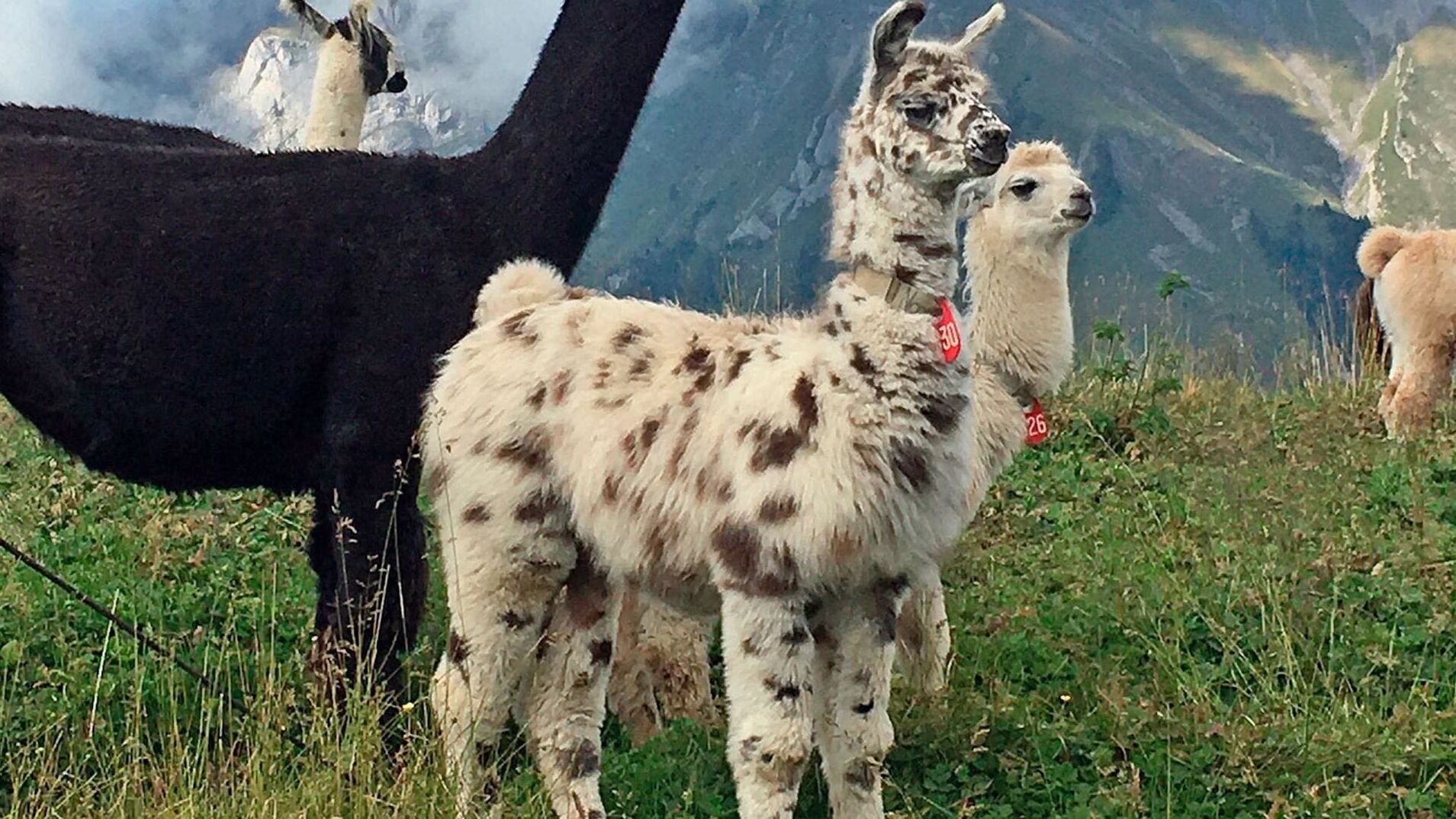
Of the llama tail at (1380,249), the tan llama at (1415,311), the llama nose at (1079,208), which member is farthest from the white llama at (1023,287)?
the llama tail at (1380,249)

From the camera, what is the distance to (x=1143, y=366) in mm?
8859

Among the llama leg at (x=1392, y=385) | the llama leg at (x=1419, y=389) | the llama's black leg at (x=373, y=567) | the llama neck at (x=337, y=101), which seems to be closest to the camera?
the llama's black leg at (x=373, y=567)

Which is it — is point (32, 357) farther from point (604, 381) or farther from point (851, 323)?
point (851, 323)

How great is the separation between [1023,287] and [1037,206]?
28 centimetres

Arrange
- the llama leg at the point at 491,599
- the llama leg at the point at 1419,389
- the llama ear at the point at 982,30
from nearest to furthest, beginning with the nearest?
1. the llama leg at the point at 491,599
2. the llama ear at the point at 982,30
3. the llama leg at the point at 1419,389

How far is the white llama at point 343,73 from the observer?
7.34 metres

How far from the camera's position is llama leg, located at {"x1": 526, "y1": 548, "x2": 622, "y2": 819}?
399 centimetres

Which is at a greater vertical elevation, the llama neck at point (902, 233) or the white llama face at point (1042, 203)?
the llama neck at point (902, 233)

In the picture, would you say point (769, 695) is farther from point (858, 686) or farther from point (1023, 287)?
point (1023, 287)

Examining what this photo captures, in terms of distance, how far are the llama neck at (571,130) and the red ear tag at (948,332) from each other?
149cm

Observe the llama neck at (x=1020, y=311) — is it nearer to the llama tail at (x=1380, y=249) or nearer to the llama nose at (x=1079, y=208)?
the llama nose at (x=1079, y=208)

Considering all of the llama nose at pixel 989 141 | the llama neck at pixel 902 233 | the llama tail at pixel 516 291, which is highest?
the llama tail at pixel 516 291

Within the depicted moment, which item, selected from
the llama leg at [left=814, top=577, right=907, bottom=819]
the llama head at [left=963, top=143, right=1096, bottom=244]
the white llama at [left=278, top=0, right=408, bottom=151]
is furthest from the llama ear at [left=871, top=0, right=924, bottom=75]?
the white llama at [left=278, top=0, right=408, bottom=151]

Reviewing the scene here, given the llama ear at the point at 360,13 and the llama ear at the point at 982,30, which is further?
the llama ear at the point at 360,13
